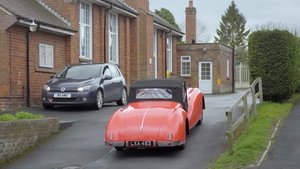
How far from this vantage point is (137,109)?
499 inches

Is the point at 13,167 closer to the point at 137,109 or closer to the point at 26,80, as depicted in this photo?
the point at 137,109

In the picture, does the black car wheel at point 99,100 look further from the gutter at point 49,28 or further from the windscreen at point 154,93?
the windscreen at point 154,93

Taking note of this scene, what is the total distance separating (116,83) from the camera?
20906 mm

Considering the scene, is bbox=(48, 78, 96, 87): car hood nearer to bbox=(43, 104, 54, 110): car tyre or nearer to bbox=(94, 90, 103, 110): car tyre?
bbox=(94, 90, 103, 110): car tyre

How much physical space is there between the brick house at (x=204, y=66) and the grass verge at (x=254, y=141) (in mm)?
27902

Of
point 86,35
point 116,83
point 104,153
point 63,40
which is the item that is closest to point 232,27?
point 86,35

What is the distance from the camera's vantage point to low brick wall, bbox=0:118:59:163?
12.9 meters

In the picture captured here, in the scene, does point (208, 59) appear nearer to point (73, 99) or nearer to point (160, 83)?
point (73, 99)

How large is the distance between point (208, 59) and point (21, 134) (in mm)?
33328

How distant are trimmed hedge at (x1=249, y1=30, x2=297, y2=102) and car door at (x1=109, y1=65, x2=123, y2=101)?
16.5 feet

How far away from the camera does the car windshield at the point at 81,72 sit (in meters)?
19.7

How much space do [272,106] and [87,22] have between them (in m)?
12.3

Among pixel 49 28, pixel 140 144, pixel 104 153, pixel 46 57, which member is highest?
pixel 49 28

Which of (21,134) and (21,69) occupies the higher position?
(21,69)
